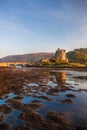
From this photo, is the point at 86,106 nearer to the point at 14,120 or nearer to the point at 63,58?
the point at 14,120

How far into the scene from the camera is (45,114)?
35.3 feet

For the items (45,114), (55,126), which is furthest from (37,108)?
(55,126)

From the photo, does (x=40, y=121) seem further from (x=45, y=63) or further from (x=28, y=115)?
(x=45, y=63)

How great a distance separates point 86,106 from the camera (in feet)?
42.6

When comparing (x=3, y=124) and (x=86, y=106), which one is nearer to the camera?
(x=3, y=124)

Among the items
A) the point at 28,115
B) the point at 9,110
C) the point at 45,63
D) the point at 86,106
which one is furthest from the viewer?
the point at 45,63

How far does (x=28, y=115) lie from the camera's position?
10.2 meters

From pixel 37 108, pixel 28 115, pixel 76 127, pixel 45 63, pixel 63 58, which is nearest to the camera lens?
pixel 76 127

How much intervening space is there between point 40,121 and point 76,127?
2148 mm

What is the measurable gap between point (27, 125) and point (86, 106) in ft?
20.7

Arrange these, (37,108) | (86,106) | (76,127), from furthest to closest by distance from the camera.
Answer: (86,106), (37,108), (76,127)

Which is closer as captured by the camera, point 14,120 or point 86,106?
point 14,120

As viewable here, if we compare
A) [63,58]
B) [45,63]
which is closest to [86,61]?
[63,58]

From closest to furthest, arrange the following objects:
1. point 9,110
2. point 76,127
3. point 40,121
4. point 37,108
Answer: point 76,127
point 40,121
point 9,110
point 37,108
